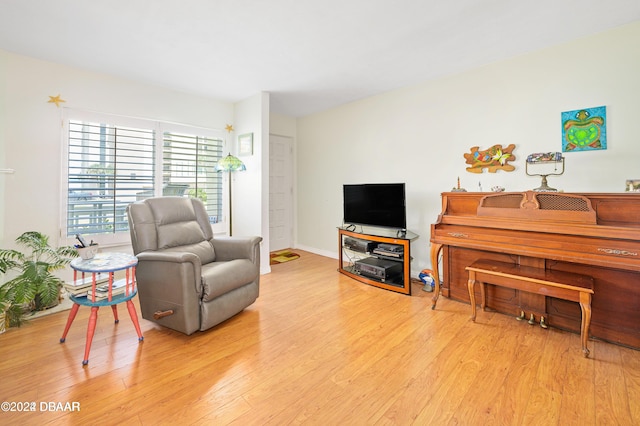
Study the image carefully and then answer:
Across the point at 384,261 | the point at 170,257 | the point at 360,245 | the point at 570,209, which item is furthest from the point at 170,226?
the point at 570,209

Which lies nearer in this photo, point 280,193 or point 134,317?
point 134,317

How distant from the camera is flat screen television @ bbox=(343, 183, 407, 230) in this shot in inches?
132

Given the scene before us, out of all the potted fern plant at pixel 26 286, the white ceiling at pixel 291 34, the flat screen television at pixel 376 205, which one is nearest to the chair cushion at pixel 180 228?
the potted fern plant at pixel 26 286

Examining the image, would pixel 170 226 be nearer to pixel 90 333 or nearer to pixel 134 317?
pixel 134 317

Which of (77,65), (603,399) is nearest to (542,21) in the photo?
(603,399)

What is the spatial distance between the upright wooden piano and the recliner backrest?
2308 mm

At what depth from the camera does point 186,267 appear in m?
2.14

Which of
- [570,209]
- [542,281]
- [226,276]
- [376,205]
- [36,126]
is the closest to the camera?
[542,281]

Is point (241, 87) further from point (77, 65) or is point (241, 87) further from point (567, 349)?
point (567, 349)

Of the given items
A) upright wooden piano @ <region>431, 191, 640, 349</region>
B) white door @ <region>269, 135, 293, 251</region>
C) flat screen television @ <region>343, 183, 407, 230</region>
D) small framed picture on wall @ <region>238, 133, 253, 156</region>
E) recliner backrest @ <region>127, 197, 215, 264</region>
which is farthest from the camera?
white door @ <region>269, 135, 293, 251</region>

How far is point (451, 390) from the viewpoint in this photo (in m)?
1.64

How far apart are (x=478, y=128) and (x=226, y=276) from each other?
9.84 ft

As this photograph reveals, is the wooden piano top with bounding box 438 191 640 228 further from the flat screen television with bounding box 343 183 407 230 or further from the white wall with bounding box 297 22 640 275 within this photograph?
the flat screen television with bounding box 343 183 407 230

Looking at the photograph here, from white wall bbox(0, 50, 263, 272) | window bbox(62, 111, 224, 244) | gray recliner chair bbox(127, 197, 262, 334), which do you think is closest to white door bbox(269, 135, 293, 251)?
window bbox(62, 111, 224, 244)
